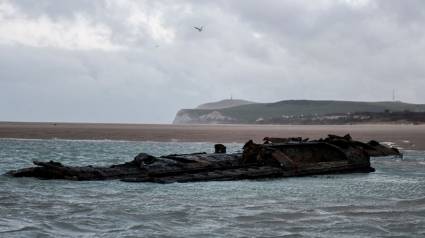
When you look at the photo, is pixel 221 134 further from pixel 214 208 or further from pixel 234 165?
pixel 214 208

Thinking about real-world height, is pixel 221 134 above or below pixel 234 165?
above

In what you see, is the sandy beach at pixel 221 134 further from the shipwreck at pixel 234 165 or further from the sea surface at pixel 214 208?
the sea surface at pixel 214 208

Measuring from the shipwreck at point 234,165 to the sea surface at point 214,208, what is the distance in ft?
2.67

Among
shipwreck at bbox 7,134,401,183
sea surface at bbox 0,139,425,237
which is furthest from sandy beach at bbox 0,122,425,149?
sea surface at bbox 0,139,425,237

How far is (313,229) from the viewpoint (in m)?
13.2

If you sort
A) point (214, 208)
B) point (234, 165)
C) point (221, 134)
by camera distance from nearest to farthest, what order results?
point (214, 208) → point (234, 165) → point (221, 134)

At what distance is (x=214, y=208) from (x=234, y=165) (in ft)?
33.6

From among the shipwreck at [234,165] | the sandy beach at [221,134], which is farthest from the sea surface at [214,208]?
the sandy beach at [221,134]

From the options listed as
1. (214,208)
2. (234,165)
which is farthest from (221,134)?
(214,208)

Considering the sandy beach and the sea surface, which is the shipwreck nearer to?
the sea surface

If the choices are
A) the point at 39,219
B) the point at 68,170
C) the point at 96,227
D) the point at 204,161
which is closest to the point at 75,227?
the point at 96,227

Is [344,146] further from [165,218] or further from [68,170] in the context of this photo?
[165,218]

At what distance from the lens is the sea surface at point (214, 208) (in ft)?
42.5

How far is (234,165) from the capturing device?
1042 inches
